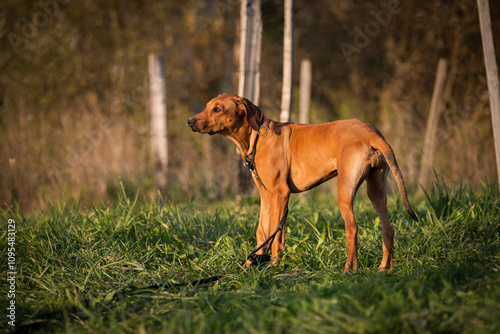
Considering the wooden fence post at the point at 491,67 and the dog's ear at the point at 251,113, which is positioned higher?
the wooden fence post at the point at 491,67

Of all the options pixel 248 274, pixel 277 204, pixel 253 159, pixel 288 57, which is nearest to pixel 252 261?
pixel 248 274

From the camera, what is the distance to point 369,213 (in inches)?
199

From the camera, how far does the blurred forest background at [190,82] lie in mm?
7801

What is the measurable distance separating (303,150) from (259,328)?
176 cm

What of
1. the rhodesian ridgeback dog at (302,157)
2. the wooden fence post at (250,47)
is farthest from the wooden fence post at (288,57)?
the rhodesian ridgeback dog at (302,157)

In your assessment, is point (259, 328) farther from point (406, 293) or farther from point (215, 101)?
point (215, 101)

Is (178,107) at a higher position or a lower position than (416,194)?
higher

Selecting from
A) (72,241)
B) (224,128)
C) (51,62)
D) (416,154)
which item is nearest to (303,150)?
(224,128)

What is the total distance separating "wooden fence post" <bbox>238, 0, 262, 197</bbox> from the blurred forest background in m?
1.85

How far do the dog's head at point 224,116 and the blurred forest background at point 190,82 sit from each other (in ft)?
10.7

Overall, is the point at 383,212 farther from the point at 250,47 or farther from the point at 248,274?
the point at 250,47

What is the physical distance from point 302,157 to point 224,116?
80 centimetres

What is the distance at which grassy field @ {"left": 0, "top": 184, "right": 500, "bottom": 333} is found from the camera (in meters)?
2.50

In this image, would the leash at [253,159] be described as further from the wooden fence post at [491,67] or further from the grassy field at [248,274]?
the wooden fence post at [491,67]
